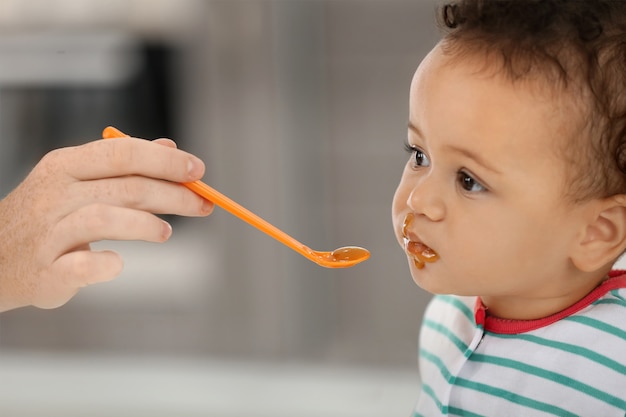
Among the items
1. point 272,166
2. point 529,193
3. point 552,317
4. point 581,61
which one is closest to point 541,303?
point 552,317

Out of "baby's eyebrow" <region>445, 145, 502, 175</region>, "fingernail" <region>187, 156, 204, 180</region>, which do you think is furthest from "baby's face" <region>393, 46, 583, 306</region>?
"fingernail" <region>187, 156, 204, 180</region>

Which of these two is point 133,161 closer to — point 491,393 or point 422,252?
point 422,252

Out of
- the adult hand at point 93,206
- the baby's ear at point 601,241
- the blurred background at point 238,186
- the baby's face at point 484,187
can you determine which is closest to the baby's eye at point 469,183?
the baby's face at point 484,187

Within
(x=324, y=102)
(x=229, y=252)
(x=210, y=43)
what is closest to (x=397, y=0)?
(x=324, y=102)

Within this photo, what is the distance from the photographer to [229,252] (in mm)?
2137

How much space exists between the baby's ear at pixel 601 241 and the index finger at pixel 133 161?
0.35 meters

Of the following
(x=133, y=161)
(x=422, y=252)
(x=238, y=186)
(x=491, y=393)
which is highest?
(x=133, y=161)

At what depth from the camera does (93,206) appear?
75 centimetres

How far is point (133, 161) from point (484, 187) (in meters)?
0.31

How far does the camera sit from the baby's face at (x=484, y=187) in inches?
29.5

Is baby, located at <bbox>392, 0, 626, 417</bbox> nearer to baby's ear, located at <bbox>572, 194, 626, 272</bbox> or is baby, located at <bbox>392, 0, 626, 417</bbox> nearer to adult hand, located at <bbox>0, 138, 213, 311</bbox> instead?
baby's ear, located at <bbox>572, 194, 626, 272</bbox>

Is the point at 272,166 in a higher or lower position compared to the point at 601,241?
lower

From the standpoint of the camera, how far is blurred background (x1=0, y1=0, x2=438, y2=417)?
203 cm

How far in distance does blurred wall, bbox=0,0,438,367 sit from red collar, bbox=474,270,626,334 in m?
1.23
